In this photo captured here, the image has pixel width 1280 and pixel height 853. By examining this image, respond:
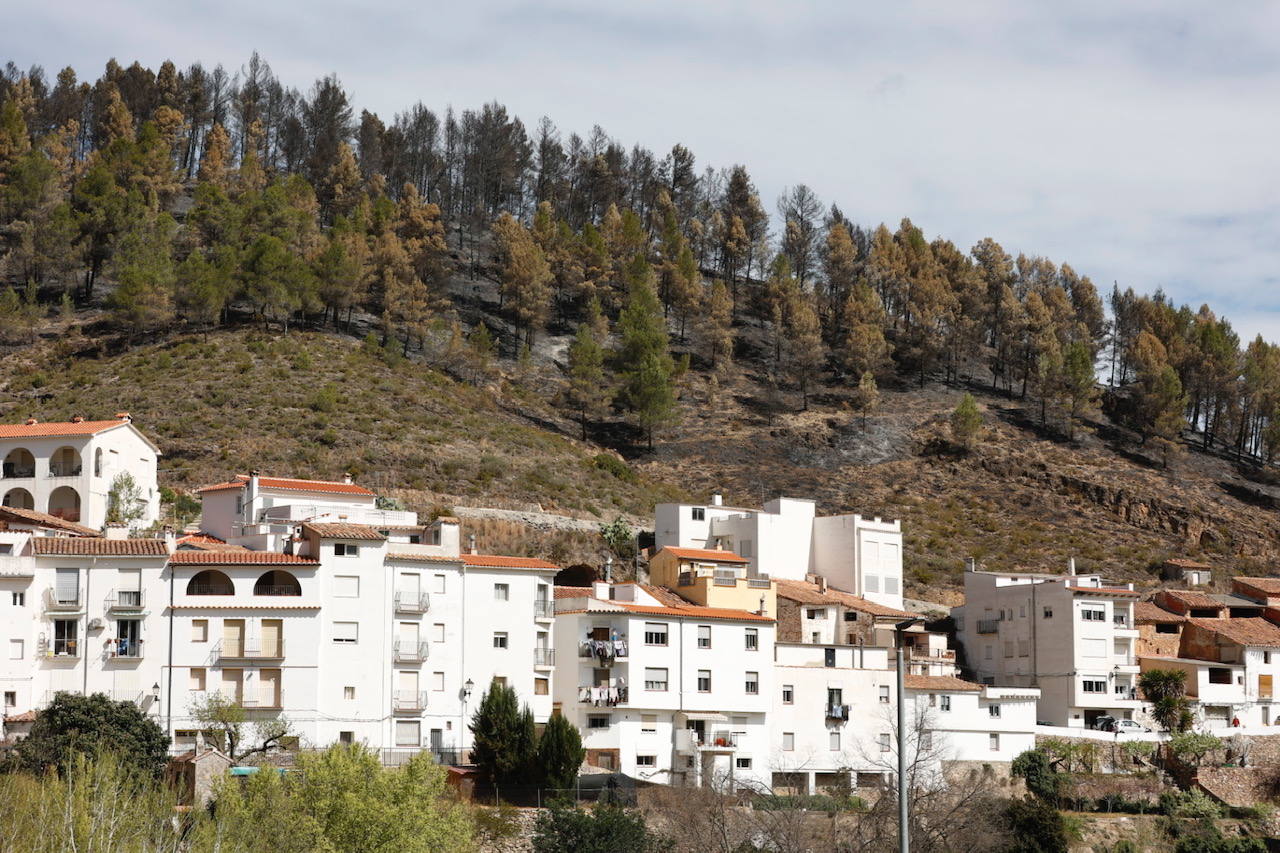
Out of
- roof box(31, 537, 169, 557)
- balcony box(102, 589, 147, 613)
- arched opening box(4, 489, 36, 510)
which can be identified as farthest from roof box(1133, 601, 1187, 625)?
arched opening box(4, 489, 36, 510)

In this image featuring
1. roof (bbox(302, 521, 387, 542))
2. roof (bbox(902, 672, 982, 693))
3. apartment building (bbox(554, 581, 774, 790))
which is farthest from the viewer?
roof (bbox(902, 672, 982, 693))

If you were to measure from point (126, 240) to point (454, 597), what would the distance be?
210 ft

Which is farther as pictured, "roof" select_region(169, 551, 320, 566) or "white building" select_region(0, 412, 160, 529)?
"white building" select_region(0, 412, 160, 529)

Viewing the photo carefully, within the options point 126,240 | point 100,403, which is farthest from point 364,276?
point 100,403

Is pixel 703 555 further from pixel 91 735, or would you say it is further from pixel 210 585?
pixel 91 735

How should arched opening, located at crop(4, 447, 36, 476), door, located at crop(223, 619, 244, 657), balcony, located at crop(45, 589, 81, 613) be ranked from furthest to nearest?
arched opening, located at crop(4, 447, 36, 476) < door, located at crop(223, 619, 244, 657) < balcony, located at crop(45, 589, 81, 613)

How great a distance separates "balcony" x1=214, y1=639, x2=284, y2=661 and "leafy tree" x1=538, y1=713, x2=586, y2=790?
968cm

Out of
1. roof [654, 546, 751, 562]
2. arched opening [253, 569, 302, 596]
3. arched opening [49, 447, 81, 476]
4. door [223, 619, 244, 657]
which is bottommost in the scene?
door [223, 619, 244, 657]

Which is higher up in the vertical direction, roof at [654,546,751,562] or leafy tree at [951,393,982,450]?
leafy tree at [951,393,982,450]

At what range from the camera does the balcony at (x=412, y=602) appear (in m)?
60.8

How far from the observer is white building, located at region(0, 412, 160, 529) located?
75938 mm

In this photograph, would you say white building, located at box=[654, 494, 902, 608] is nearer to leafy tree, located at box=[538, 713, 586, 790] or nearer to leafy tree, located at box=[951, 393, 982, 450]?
leafy tree, located at box=[538, 713, 586, 790]

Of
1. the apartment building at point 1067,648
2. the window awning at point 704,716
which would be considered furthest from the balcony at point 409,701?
the apartment building at point 1067,648

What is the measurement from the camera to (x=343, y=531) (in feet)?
201
